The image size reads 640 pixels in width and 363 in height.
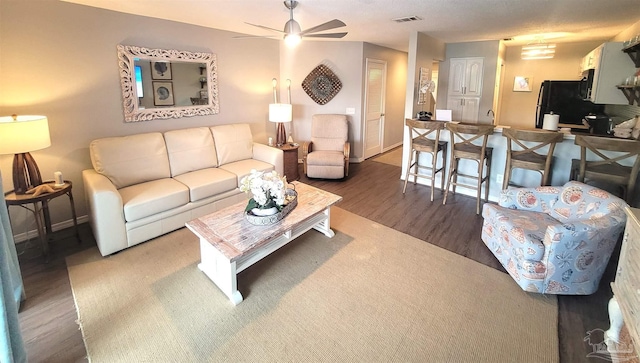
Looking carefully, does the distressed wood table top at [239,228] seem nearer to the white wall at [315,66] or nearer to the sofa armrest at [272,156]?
the sofa armrest at [272,156]

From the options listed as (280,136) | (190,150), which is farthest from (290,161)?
(190,150)

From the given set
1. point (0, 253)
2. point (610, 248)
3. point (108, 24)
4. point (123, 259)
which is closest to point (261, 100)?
point (108, 24)

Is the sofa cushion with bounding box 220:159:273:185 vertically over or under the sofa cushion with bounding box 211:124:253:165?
under

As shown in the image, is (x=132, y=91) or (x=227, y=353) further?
(x=132, y=91)

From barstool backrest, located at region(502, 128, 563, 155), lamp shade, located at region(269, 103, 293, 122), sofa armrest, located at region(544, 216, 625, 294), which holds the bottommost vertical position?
sofa armrest, located at region(544, 216, 625, 294)

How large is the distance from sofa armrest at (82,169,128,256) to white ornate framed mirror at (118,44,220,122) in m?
1.26

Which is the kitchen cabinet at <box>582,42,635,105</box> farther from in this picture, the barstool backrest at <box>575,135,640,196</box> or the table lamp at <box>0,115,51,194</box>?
the table lamp at <box>0,115,51,194</box>

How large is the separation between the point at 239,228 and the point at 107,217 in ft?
4.11

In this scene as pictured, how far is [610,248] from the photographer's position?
2148mm

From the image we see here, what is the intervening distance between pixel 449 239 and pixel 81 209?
4.00 metres

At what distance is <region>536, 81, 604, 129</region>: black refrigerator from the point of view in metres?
5.18

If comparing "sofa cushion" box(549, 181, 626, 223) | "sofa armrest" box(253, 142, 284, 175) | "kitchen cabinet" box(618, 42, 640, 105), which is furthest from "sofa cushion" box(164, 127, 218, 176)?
"kitchen cabinet" box(618, 42, 640, 105)

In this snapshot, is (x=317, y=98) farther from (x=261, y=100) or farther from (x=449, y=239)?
(x=449, y=239)

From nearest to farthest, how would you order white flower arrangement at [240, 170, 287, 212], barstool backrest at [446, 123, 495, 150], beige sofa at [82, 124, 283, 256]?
white flower arrangement at [240, 170, 287, 212] < beige sofa at [82, 124, 283, 256] < barstool backrest at [446, 123, 495, 150]
